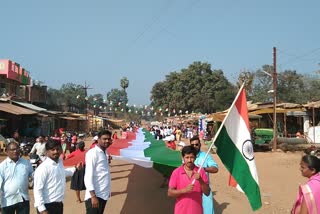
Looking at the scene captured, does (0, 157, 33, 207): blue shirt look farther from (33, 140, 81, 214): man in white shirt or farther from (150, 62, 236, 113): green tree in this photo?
(150, 62, 236, 113): green tree

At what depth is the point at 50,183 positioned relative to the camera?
4.49m

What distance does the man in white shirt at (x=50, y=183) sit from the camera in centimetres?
438

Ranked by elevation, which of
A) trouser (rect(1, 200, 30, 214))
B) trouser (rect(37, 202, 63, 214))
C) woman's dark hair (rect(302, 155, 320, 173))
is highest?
woman's dark hair (rect(302, 155, 320, 173))

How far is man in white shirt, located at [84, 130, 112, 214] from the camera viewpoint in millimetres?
4820

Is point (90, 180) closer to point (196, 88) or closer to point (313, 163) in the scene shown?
point (313, 163)

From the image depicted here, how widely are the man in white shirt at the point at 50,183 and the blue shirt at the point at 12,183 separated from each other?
48 cm

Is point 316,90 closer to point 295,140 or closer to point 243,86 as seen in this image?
point 295,140

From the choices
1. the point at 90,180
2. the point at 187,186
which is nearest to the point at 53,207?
the point at 90,180

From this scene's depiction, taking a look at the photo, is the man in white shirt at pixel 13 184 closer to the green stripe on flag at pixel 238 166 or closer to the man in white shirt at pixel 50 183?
the man in white shirt at pixel 50 183

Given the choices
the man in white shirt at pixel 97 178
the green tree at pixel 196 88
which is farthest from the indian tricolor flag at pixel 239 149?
the green tree at pixel 196 88

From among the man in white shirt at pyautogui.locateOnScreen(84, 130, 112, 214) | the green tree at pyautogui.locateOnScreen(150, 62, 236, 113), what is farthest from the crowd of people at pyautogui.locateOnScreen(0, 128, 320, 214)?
the green tree at pyautogui.locateOnScreen(150, 62, 236, 113)

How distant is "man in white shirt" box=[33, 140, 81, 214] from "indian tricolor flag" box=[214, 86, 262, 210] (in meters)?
1.76

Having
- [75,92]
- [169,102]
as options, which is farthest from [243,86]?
[75,92]

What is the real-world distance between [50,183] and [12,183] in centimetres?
60
